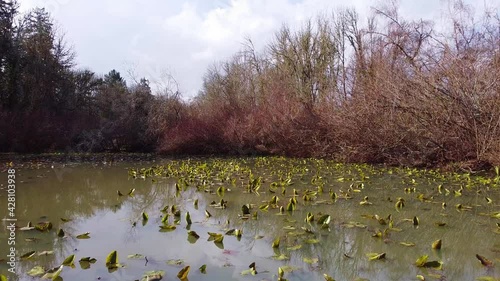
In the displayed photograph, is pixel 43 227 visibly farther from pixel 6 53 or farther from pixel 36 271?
pixel 6 53

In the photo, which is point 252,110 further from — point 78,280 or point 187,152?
point 78,280

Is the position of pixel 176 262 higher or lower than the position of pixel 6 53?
lower

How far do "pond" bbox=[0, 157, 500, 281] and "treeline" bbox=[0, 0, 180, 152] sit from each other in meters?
12.8

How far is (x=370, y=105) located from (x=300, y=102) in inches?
201

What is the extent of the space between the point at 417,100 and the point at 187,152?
41.0 feet

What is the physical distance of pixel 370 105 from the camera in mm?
12883

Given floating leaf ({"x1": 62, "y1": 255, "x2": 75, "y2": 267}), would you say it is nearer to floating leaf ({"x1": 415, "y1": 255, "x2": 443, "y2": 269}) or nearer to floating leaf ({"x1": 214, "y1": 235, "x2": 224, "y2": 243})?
floating leaf ({"x1": 214, "y1": 235, "x2": 224, "y2": 243})

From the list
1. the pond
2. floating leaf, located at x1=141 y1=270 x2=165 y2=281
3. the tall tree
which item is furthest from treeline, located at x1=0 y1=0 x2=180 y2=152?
floating leaf, located at x1=141 y1=270 x2=165 y2=281

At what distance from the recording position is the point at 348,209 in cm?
598

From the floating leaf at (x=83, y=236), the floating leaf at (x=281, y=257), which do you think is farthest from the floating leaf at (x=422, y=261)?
the floating leaf at (x=83, y=236)

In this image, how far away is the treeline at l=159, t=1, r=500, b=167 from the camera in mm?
10273

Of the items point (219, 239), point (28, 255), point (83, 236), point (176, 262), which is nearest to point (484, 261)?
point (219, 239)

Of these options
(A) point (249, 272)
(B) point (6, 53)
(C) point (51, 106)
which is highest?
(B) point (6, 53)

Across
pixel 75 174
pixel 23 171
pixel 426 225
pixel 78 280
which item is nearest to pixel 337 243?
pixel 426 225
